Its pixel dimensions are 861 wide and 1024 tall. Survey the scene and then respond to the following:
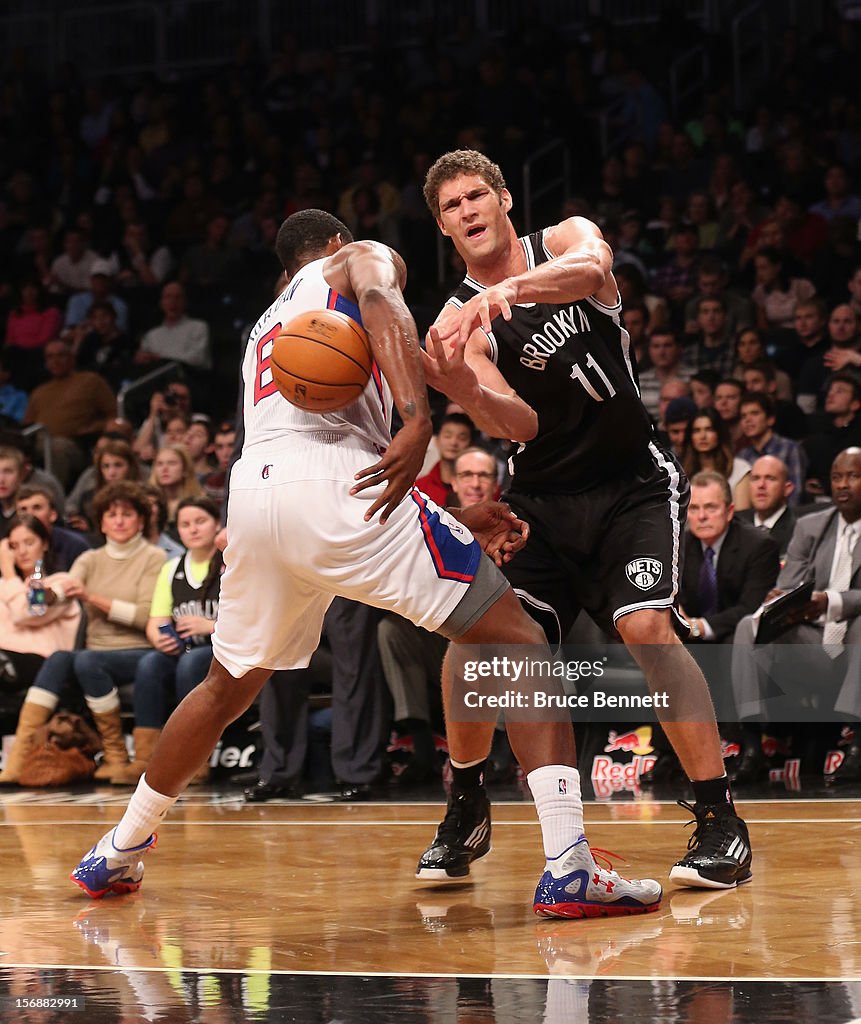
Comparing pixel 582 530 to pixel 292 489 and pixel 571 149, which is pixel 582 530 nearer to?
pixel 292 489

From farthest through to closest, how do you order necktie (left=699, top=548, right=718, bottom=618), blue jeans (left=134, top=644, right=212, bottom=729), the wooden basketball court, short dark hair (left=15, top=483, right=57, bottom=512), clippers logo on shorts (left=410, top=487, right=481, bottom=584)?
short dark hair (left=15, top=483, right=57, bottom=512), blue jeans (left=134, top=644, right=212, bottom=729), necktie (left=699, top=548, right=718, bottom=618), clippers logo on shorts (left=410, top=487, right=481, bottom=584), the wooden basketball court

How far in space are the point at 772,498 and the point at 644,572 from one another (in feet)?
11.2

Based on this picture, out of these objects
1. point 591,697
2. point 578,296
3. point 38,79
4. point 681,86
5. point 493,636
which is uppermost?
point 38,79

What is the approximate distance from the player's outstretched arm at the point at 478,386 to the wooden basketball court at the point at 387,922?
1293 millimetres

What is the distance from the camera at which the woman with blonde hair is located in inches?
351

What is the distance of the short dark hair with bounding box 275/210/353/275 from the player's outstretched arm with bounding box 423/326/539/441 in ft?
1.53

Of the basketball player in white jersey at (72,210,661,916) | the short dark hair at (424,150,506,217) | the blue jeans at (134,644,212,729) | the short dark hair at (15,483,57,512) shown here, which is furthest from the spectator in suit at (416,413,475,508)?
the basketball player in white jersey at (72,210,661,916)

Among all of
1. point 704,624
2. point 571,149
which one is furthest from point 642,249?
point 704,624

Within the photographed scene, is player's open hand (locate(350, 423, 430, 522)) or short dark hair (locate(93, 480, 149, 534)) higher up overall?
player's open hand (locate(350, 423, 430, 522))

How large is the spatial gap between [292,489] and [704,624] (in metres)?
3.55

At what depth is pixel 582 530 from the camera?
446cm

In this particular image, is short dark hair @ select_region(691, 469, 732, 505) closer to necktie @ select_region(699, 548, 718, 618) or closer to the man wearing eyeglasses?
necktie @ select_region(699, 548, 718, 618)

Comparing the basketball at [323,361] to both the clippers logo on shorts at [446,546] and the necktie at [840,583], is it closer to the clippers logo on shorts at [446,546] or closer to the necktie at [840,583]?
the clippers logo on shorts at [446,546]

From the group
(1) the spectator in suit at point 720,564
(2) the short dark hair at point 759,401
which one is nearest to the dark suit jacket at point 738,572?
(1) the spectator in suit at point 720,564
